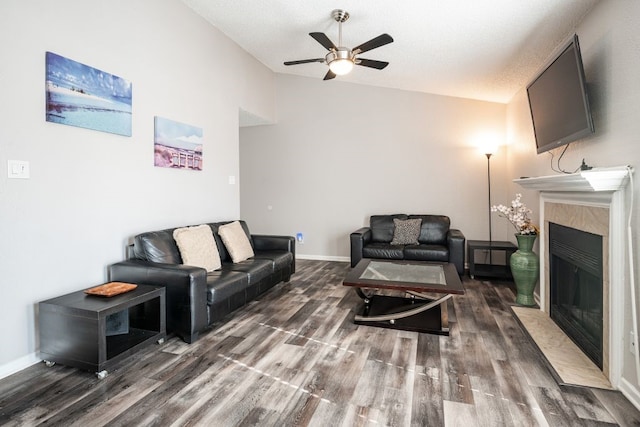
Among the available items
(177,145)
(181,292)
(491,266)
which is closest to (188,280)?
(181,292)

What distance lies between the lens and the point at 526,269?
356 cm

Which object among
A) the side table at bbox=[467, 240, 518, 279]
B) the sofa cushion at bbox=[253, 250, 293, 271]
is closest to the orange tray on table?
the sofa cushion at bbox=[253, 250, 293, 271]

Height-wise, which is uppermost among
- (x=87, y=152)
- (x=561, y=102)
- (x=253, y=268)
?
(x=561, y=102)

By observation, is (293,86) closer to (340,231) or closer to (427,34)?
(340,231)

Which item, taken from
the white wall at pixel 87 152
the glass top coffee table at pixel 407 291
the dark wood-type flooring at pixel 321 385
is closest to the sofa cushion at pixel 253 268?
the dark wood-type flooring at pixel 321 385

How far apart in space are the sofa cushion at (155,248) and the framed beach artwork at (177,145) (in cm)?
81

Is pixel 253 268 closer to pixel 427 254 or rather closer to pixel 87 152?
pixel 87 152

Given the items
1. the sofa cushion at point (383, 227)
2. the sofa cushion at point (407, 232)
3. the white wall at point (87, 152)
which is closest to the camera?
the white wall at point (87, 152)

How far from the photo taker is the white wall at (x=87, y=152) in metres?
2.26

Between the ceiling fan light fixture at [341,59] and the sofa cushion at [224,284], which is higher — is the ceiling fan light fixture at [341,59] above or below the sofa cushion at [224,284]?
above

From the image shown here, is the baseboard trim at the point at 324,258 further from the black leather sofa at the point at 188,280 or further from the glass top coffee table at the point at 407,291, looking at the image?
the black leather sofa at the point at 188,280

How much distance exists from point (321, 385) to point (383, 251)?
292 cm

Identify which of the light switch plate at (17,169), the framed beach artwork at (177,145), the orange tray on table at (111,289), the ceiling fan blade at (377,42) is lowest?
the orange tray on table at (111,289)

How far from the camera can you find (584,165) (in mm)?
2426
